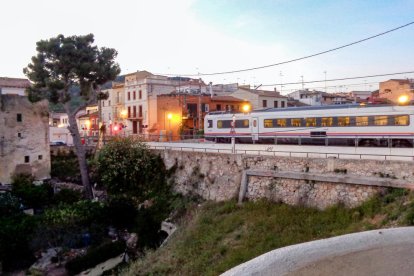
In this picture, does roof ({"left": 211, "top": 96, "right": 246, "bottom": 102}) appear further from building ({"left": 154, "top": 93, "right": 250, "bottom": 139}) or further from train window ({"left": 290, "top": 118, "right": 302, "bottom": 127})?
train window ({"left": 290, "top": 118, "right": 302, "bottom": 127})

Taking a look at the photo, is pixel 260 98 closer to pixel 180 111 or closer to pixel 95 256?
pixel 180 111

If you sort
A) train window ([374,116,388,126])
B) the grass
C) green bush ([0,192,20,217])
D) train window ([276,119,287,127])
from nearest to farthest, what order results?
the grass
train window ([374,116,388,126])
green bush ([0,192,20,217])
train window ([276,119,287,127])

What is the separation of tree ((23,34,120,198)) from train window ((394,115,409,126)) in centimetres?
2176

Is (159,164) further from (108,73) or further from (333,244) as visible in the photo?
(333,244)

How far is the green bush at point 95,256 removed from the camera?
19.2m

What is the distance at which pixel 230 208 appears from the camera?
1969 centimetres

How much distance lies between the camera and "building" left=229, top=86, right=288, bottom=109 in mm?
52688

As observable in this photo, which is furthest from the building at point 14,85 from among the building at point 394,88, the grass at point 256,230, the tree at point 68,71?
the building at point 394,88

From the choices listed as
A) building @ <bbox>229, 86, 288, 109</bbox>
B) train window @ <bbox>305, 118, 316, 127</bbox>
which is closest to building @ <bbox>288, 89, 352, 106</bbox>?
building @ <bbox>229, 86, 288, 109</bbox>

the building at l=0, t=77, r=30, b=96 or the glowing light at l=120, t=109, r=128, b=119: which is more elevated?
the building at l=0, t=77, r=30, b=96

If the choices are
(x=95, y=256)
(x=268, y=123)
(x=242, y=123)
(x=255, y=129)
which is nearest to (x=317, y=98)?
(x=242, y=123)

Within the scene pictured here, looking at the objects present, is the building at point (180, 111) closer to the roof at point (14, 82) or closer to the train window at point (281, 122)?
the roof at point (14, 82)

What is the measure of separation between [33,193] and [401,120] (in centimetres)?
2535

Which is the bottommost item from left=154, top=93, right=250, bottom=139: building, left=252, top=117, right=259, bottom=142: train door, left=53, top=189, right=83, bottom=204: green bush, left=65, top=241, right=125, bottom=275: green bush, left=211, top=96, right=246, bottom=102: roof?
left=65, top=241, right=125, bottom=275: green bush
